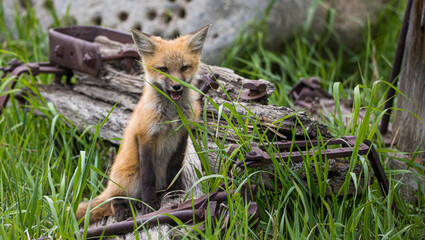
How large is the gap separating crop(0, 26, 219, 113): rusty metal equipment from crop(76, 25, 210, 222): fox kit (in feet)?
3.52

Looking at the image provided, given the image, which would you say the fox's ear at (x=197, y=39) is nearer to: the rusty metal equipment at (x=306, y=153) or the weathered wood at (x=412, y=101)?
the rusty metal equipment at (x=306, y=153)

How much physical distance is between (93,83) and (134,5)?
187 cm

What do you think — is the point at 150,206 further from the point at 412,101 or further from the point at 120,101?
the point at 412,101

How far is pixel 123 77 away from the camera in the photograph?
13.9ft

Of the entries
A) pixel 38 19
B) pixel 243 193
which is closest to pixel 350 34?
pixel 38 19

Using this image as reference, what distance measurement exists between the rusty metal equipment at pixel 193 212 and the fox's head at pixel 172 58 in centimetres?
70

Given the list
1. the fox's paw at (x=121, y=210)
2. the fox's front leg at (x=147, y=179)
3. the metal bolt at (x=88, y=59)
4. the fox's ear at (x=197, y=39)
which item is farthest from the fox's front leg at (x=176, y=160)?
the metal bolt at (x=88, y=59)

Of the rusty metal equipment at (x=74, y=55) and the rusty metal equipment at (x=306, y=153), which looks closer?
the rusty metal equipment at (x=306, y=153)

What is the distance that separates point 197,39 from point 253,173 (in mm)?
1071

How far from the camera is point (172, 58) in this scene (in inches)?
122

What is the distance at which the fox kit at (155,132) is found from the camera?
3059 mm

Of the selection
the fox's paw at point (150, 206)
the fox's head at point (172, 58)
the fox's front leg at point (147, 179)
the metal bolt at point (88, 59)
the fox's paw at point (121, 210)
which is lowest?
the fox's paw at point (121, 210)

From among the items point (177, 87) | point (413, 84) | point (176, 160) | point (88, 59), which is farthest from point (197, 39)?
point (413, 84)

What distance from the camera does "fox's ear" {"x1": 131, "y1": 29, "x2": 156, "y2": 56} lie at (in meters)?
3.17
